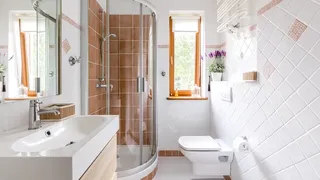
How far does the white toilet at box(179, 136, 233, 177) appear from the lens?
2516 millimetres

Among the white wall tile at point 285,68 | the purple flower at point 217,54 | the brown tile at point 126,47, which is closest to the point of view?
the white wall tile at point 285,68

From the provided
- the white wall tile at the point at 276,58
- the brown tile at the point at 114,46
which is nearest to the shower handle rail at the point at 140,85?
the brown tile at the point at 114,46

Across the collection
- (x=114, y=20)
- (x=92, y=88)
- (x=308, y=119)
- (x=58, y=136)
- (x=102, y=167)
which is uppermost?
(x=114, y=20)

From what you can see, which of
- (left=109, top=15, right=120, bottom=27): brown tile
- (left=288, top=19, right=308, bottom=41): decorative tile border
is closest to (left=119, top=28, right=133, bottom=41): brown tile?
(left=109, top=15, right=120, bottom=27): brown tile

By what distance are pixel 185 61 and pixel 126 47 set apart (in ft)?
3.23

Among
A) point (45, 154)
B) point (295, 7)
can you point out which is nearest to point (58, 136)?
point (45, 154)

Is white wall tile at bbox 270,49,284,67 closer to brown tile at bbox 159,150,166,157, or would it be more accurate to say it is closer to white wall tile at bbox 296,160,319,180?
white wall tile at bbox 296,160,319,180

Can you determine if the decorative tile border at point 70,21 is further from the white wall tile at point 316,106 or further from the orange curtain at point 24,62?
the white wall tile at point 316,106

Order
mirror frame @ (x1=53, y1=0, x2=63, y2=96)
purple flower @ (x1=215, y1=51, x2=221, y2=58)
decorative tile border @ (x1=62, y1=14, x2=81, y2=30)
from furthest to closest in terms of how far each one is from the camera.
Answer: purple flower @ (x1=215, y1=51, x2=221, y2=58)
decorative tile border @ (x1=62, y1=14, x2=81, y2=30)
mirror frame @ (x1=53, y1=0, x2=63, y2=96)

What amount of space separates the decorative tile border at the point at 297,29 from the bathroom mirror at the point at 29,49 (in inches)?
62.3

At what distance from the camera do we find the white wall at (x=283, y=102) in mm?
1347

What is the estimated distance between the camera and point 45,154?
A: 2.70 ft

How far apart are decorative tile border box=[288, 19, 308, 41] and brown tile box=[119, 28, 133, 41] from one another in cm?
208

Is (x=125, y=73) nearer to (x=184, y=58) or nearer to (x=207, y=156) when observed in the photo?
(x=184, y=58)
